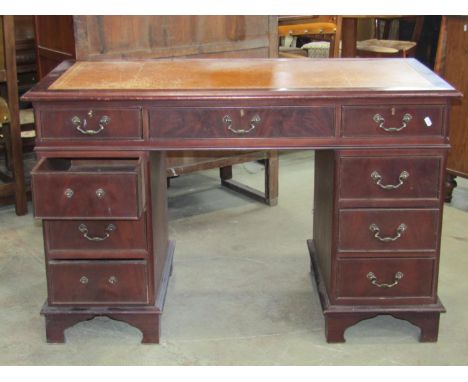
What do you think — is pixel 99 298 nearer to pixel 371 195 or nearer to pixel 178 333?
pixel 178 333

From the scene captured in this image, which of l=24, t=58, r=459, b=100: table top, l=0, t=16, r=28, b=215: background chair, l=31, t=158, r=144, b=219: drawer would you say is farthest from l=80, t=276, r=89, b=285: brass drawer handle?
l=0, t=16, r=28, b=215: background chair

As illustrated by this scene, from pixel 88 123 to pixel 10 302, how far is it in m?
0.92

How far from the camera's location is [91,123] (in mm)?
2303

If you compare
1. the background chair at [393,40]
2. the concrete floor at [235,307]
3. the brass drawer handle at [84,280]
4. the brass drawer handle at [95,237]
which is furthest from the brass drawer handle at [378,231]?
the background chair at [393,40]

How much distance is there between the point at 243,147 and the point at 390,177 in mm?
476

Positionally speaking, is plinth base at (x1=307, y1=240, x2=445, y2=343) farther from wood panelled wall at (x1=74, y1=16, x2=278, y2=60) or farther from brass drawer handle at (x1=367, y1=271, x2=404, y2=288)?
wood panelled wall at (x1=74, y1=16, x2=278, y2=60)

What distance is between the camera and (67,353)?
2467 millimetres

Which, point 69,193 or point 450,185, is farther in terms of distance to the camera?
point 450,185

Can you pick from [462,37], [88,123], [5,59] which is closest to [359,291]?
[88,123]

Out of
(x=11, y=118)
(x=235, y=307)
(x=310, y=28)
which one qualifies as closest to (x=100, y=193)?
(x=235, y=307)

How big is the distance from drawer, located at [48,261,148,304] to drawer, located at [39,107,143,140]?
16.9 inches

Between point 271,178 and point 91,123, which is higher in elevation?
point 91,123

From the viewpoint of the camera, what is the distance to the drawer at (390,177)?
2330mm

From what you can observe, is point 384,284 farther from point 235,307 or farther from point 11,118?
point 11,118
